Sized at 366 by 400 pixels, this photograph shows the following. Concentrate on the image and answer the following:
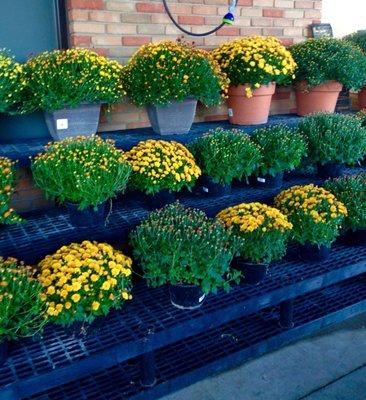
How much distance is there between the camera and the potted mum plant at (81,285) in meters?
2.00

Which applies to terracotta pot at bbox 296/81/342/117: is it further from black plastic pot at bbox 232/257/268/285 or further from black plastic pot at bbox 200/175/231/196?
black plastic pot at bbox 232/257/268/285

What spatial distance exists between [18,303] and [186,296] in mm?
821

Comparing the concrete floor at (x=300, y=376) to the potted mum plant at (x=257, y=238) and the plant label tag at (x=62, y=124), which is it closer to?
the potted mum plant at (x=257, y=238)

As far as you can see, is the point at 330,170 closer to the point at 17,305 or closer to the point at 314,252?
the point at 314,252

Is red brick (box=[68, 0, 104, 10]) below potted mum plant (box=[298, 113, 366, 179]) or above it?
above

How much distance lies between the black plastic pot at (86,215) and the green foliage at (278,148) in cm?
117

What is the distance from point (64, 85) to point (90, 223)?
79cm

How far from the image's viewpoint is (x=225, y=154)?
2.79m

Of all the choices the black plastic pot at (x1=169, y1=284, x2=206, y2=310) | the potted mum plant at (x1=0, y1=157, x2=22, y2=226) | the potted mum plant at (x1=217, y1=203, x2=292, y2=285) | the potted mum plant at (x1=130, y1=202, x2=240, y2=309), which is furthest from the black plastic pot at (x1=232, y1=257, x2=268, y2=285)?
the potted mum plant at (x1=0, y1=157, x2=22, y2=226)

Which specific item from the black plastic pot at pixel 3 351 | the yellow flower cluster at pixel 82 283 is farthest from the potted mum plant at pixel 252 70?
the black plastic pot at pixel 3 351

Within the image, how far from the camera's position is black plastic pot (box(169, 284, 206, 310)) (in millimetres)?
2295

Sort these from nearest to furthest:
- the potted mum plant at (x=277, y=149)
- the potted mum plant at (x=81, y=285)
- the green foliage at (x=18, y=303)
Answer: the green foliage at (x=18, y=303) < the potted mum plant at (x=81, y=285) < the potted mum plant at (x=277, y=149)

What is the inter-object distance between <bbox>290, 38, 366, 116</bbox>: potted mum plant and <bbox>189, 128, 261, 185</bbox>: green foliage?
101cm

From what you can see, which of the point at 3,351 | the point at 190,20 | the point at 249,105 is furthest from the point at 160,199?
the point at 190,20
